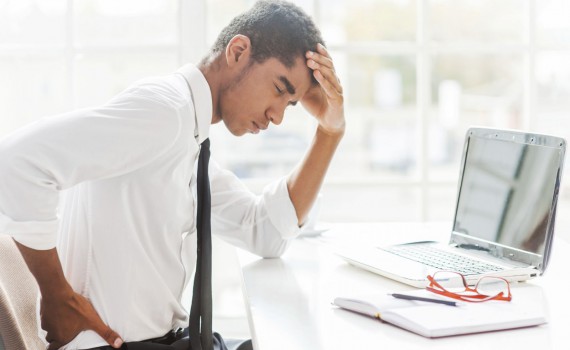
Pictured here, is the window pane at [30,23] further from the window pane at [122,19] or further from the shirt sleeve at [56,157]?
the shirt sleeve at [56,157]

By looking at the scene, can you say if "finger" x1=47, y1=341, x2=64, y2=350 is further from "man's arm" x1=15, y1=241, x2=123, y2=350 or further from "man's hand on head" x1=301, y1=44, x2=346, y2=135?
"man's hand on head" x1=301, y1=44, x2=346, y2=135

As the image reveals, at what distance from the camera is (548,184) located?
1.68 metres

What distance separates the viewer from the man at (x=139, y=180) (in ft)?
4.78

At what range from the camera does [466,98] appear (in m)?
15.1

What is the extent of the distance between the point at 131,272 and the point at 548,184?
2.88 ft

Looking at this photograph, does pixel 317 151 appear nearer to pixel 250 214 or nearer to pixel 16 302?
pixel 250 214

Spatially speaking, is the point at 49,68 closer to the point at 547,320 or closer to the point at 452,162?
the point at 547,320

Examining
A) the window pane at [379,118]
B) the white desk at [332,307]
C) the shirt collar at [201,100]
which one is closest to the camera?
the white desk at [332,307]

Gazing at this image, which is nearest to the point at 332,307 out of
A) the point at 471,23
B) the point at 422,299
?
the point at 422,299

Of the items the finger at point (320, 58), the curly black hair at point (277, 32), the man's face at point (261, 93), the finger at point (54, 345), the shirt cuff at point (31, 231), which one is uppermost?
the curly black hair at point (277, 32)

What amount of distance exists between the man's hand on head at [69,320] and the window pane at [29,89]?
1.43 m

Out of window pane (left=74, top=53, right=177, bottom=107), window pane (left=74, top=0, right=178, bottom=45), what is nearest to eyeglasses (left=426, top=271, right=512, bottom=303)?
window pane (left=74, top=53, right=177, bottom=107)

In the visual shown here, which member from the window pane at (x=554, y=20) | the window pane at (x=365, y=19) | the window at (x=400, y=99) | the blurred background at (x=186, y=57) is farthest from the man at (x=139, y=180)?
the window pane at (x=365, y=19)

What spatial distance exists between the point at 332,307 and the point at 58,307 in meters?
0.52
